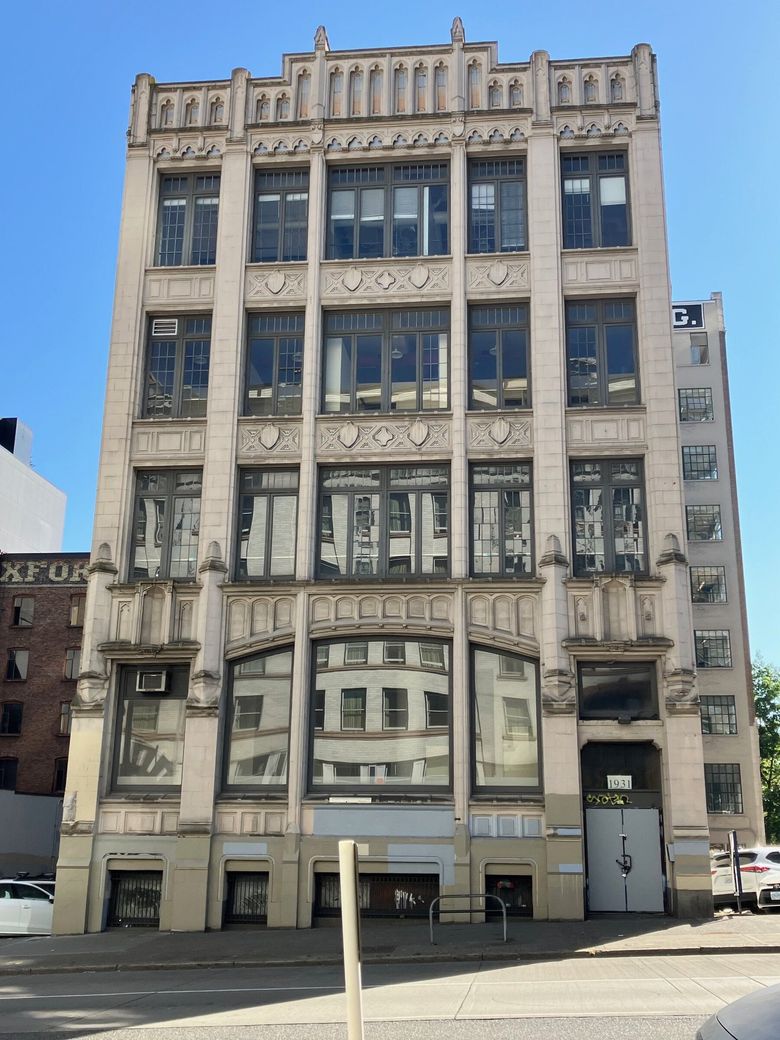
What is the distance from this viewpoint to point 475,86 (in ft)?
87.6

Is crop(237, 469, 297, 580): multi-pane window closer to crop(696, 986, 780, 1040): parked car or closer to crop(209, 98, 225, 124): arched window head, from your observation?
crop(209, 98, 225, 124): arched window head

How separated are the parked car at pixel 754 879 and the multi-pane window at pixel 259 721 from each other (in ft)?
33.5

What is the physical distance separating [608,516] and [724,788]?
24495mm

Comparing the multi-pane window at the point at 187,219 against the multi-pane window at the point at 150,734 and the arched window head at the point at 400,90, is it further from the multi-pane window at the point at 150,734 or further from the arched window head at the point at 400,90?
the multi-pane window at the point at 150,734

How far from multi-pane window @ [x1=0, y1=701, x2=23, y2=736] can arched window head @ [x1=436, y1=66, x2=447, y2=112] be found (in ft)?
113

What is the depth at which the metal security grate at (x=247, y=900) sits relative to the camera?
22.5m

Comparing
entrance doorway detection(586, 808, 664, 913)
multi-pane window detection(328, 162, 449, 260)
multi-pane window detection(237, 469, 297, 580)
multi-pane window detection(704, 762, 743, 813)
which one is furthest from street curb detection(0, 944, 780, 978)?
multi-pane window detection(704, 762, 743, 813)

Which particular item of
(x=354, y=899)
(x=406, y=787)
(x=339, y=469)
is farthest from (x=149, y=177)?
(x=354, y=899)

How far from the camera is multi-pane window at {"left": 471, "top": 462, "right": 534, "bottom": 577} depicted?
2392 centimetres

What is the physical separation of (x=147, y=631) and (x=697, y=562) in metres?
29.7

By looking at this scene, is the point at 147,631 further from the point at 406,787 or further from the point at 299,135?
the point at 299,135

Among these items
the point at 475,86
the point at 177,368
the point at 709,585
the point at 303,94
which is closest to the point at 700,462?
the point at 709,585

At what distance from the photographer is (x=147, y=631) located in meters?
24.2

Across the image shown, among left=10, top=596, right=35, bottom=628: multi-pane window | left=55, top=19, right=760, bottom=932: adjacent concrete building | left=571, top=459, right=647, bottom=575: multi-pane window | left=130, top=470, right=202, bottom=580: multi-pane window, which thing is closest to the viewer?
left=55, top=19, right=760, bottom=932: adjacent concrete building
